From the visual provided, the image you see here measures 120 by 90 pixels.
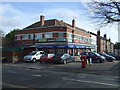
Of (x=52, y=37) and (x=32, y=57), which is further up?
(x=52, y=37)

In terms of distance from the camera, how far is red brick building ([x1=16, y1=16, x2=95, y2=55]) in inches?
1334

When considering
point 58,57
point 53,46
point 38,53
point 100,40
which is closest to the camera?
point 58,57

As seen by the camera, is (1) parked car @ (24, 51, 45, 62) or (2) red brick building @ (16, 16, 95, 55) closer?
(1) parked car @ (24, 51, 45, 62)

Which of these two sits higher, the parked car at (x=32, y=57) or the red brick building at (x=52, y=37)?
the red brick building at (x=52, y=37)

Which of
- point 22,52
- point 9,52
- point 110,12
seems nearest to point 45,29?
point 22,52

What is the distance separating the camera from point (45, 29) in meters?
38.1

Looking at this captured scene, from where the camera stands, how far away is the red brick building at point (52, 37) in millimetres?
33875

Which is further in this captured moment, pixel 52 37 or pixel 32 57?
pixel 52 37

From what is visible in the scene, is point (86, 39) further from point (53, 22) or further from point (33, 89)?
point (33, 89)

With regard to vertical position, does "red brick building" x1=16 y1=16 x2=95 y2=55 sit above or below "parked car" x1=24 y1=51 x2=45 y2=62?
above

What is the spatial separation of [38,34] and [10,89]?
106ft

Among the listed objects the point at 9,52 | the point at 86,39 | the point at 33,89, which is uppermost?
the point at 86,39

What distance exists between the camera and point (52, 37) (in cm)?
3662

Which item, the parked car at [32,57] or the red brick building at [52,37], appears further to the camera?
the red brick building at [52,37]
